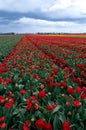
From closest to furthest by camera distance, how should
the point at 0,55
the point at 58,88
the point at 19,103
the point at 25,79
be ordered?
1. the point at 19,103
2. the point at 58,88
3. the point at 25,79
4. the point at 0,55

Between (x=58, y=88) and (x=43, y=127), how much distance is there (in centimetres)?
231

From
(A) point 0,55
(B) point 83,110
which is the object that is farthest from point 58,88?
(A) point 0,55

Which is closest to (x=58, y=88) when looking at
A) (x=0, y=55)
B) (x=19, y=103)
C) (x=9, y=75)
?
(x=19, y=103)

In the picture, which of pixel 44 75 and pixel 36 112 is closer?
pixel 36 112

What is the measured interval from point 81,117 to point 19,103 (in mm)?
1375

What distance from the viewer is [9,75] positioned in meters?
6.66

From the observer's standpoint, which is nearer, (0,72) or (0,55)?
(0,72)

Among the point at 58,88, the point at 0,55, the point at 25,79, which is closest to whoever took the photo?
the point at 58,88

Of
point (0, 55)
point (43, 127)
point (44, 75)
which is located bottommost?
point (0, 55)

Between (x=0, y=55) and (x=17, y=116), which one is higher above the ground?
(x=17, y=116)

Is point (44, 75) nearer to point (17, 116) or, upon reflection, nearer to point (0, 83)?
point (0, 83)

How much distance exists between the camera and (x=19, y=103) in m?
4.66

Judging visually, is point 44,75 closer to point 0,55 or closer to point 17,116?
point 17,116

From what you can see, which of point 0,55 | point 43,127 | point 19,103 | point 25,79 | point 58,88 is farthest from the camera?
point 0,55
